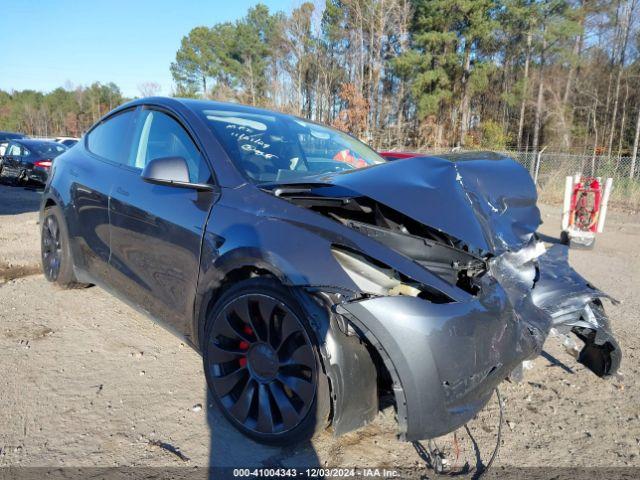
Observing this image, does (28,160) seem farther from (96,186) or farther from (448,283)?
(448,283)

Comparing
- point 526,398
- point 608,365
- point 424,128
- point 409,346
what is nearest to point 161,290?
point 409,346

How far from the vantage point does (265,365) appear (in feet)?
7.27

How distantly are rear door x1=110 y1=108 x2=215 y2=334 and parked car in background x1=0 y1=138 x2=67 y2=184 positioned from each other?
11460mm

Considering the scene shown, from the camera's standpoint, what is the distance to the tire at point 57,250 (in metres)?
4.03

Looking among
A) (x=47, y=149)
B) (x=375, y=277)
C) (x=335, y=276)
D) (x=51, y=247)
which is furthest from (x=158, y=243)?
(x=47, y=149)

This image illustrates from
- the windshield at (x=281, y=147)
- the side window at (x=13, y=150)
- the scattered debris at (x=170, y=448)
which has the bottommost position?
the scattered debris at (x=170, y=448)

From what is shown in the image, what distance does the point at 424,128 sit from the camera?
3684 centimetres

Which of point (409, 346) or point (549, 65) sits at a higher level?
point (549, 65)

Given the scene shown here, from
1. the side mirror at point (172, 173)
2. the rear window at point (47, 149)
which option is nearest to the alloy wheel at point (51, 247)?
the side mirror at point (172, 173)

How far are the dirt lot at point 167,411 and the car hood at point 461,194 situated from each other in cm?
106

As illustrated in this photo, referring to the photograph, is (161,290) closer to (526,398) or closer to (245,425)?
(245,425)

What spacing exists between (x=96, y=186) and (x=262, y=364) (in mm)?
2114

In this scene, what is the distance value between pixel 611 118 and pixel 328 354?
38540 mm

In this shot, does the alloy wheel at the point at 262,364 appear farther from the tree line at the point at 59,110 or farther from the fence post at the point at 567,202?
the tree line at the point at 59,110
